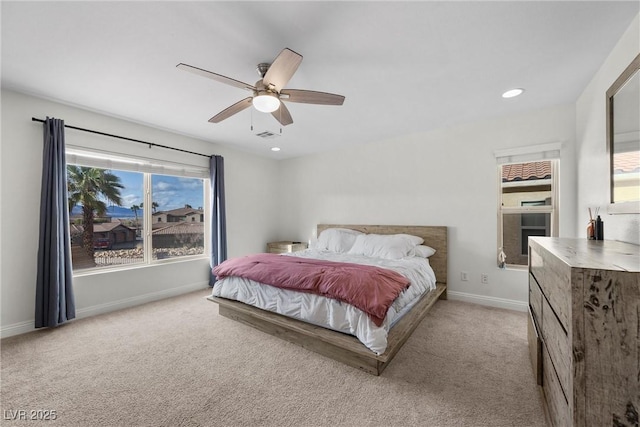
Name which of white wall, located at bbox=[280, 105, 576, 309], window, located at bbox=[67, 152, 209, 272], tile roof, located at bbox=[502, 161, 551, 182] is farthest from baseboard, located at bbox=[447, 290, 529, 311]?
window, located at bbox=[67, 152, 209, 272]

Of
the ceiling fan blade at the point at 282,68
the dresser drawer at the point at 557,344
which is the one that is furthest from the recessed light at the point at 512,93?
the ceiling fan blade at the point at 282,68

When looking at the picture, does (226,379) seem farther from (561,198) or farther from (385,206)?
(561,198)

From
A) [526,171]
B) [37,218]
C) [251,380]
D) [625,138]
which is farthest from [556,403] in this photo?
[37,218]

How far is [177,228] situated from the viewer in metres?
4.01

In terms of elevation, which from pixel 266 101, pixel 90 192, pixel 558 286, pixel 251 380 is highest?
pixel 266 101

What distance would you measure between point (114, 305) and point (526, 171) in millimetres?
5348

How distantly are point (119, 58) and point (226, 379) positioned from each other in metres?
2.55

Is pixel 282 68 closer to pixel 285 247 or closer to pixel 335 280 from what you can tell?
pixel 335 280

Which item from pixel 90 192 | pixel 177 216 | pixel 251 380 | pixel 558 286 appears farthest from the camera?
pixel 177 216

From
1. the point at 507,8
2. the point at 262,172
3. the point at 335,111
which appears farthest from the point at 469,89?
the point at 262,172

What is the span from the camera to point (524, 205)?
3168mm

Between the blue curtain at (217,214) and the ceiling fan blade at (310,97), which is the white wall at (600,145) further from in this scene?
the blue curtain at (217,214)

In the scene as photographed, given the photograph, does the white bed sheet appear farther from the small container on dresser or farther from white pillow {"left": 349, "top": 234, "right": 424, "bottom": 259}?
the small container on dresser

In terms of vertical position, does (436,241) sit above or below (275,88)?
below
